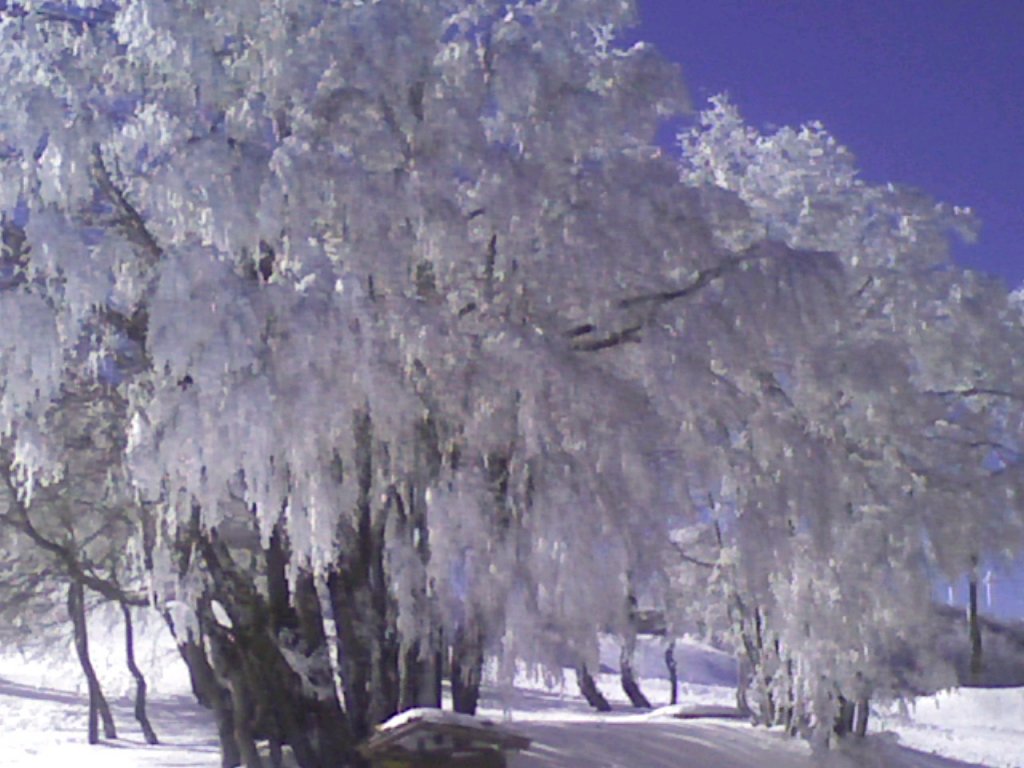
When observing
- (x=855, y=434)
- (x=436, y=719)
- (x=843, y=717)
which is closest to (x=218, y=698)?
(x=436, y=719)

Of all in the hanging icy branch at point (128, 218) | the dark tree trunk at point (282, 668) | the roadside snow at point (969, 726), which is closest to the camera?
the hanging icy branch at point (128, 218)

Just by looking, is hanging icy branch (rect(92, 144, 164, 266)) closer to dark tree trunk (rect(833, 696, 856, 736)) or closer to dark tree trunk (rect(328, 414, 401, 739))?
dark tree trunk (rect(328, 414, 401, 739))

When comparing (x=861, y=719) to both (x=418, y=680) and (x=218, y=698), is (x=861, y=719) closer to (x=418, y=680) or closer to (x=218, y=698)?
(x=418, y=680)

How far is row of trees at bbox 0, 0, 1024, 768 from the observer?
840 cm

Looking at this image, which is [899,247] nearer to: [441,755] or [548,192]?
[548,192]

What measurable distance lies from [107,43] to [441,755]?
6.08 metres

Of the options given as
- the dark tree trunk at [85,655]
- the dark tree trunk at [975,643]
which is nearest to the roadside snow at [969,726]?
the dark tree trunk at [975,643]

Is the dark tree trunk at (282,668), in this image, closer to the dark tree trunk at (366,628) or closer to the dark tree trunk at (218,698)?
the dark tree trunk at (366,628)

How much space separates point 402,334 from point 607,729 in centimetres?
643

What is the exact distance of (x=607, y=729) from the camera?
13.2 meters

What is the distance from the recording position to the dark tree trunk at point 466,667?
10.8 m

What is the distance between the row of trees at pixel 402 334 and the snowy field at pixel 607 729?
5.93 feet

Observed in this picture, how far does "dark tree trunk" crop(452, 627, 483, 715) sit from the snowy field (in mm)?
459

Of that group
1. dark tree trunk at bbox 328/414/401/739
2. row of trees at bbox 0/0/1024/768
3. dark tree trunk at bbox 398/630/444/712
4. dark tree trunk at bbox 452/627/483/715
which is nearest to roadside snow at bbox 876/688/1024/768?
dark tree trunk at bbox 452/627/483/715
